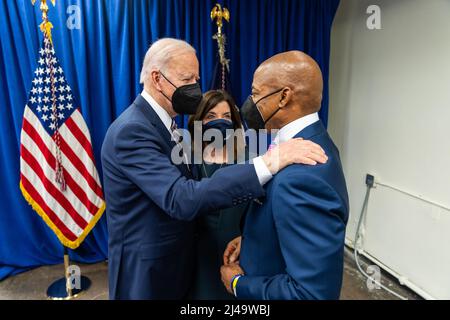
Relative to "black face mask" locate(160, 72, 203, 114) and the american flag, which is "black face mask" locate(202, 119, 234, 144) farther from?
the american flag

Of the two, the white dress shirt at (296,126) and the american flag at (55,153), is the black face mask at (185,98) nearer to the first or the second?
the white dress shirt at (296,126)

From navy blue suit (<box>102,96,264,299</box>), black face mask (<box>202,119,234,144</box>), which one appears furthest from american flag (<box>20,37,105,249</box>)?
navy blue suit (<box>102,96,264,299</box>)

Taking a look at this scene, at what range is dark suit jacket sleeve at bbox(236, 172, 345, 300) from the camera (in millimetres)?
837

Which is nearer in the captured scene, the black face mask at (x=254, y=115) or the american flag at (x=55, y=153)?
the black face mask at (x=254, y=115)

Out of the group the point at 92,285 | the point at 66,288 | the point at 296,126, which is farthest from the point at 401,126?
the point at 66,288

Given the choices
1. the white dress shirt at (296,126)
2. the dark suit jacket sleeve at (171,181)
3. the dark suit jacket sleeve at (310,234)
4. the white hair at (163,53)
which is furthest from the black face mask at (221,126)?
the dark suit jacket sleeve at (310,234)

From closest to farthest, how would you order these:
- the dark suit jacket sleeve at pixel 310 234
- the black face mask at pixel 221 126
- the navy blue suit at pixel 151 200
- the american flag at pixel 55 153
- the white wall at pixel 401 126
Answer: the dark suit jacket sleeve at pixel 310 234
the navy blue suit at pixel 151 200
the black face mask at pixel 221 126
the white wall at pixel 401 126
the american flag at pixel 55 153

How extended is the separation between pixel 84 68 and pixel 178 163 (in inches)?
69.5

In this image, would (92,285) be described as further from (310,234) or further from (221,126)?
(310,234)

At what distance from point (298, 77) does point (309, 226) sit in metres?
0.43

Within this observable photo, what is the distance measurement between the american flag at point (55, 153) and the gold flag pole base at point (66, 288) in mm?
214

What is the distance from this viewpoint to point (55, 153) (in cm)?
241

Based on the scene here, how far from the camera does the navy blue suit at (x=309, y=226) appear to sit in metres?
0.84

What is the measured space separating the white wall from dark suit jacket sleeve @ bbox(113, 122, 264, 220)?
6.08 feet
